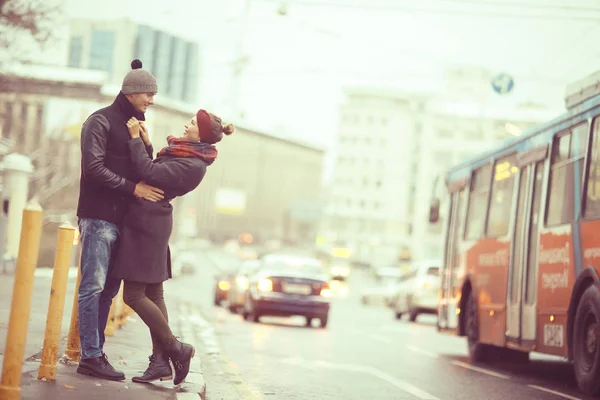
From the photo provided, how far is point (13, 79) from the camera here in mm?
35000

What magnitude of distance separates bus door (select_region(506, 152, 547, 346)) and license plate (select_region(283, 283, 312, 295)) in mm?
10656

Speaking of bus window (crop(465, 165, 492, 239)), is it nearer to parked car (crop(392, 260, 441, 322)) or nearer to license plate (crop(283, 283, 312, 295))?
license plate (crop(283, 283, 312, 295))

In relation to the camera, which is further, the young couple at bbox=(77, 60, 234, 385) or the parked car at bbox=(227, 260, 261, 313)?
the parked car at bbox=(227, 260, 261, 313)

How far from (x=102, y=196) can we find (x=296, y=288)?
17.0 meters

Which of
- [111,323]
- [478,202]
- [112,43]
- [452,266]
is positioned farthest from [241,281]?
[112,43]

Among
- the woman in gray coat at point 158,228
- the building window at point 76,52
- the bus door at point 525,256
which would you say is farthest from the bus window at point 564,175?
the building window at point 76,52

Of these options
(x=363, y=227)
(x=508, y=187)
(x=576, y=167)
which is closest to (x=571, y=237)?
(x=576, y=167)

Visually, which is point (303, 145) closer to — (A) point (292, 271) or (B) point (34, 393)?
(A) point (292, 271)

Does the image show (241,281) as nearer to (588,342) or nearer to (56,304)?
(588,342)

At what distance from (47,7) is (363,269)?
106 metres

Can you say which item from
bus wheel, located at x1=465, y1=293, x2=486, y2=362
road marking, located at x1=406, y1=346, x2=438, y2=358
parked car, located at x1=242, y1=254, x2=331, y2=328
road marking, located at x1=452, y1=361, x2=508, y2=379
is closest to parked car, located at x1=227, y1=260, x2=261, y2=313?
parked car, located at x1=242, y1=254, x2=331, y2=328

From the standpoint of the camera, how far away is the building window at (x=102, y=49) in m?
53.6

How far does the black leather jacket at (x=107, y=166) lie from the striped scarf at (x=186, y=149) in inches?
11.1

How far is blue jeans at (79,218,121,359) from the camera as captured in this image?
8.14 meters
